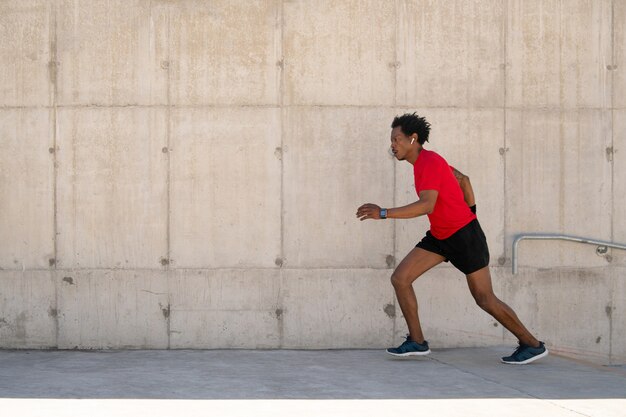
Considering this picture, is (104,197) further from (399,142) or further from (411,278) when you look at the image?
(411,278)

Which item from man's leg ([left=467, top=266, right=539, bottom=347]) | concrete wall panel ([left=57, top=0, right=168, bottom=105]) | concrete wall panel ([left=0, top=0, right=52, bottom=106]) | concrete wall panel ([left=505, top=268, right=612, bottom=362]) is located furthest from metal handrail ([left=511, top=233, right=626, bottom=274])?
concrete wall panel ([left=0, top=0, right=52, bottom=106])

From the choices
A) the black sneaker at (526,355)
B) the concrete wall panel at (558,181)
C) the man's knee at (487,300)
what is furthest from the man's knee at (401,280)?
the concrete wall panel at (558,181)

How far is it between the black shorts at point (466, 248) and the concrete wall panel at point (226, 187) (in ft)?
4.56

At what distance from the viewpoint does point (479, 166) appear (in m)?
8.14

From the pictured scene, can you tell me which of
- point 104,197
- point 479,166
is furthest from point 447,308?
point 104,197

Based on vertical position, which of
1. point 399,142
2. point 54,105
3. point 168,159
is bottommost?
point 168,159

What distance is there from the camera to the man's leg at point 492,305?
7.29m

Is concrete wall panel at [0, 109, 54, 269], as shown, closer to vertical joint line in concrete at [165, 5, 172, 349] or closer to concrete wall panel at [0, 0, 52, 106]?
concrete wall panel at [0, 0, 52, 106]

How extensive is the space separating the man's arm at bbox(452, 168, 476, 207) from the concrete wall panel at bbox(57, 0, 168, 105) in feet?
7.93

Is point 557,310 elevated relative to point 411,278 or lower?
lower

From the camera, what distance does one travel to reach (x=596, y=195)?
8.20 m

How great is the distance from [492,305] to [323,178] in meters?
1.67

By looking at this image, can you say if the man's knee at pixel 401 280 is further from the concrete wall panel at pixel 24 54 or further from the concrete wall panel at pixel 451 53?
the concrete wall panel at pixel 24 54
